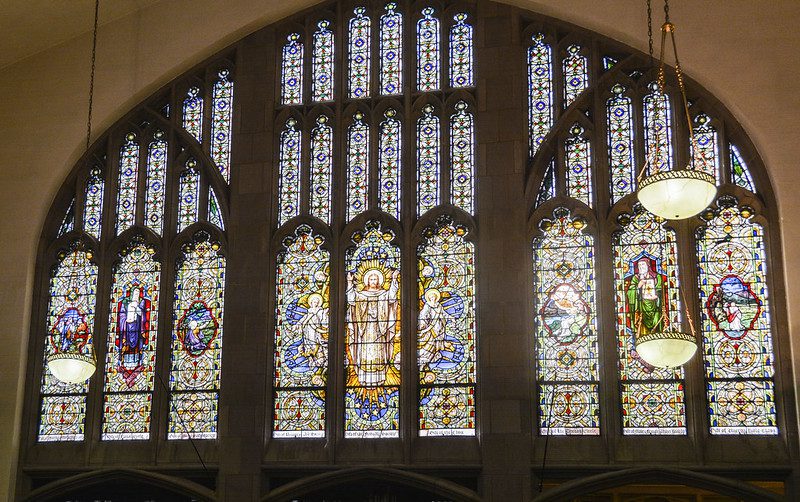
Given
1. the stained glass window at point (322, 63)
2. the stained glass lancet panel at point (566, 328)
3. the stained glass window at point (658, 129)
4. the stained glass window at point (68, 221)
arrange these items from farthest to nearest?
the stained glass window at point (68, 221)
the stained glass window at point (322, 63)
the stained glass window at point (658, 129)
the stained glass lancet panel at point (566, 328)

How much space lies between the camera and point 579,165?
13.3m

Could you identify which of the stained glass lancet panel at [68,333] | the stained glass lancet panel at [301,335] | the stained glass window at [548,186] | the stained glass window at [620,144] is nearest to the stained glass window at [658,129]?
the stained glass window at [620,144]

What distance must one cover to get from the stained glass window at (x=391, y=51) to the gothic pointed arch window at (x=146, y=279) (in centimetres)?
211

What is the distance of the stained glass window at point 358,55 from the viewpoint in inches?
559

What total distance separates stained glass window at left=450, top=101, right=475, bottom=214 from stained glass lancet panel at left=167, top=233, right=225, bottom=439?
312cm

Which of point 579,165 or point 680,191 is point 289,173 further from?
point 680,191

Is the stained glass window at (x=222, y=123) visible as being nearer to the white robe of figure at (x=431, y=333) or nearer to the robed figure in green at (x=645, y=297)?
the white robe of figure at (x=431, y=333)

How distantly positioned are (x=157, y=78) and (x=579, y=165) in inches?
224

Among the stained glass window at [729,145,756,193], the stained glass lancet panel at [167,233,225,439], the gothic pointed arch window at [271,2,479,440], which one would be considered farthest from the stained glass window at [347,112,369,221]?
the stained glass window at [729,145,756,193]

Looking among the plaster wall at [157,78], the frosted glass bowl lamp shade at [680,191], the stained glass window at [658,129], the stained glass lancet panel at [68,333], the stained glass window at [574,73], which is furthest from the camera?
the stained glass lancet panel at [68,333]

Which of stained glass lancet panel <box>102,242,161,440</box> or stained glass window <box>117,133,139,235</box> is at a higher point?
stained glass window <box>117,133,139,235</box>

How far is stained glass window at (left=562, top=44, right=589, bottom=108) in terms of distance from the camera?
1352cm

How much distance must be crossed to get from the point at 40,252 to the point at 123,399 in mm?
2333

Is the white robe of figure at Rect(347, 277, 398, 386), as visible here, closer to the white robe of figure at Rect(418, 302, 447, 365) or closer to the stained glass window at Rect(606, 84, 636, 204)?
the white robe of figure at Rect(418, 302, 447, 365)
